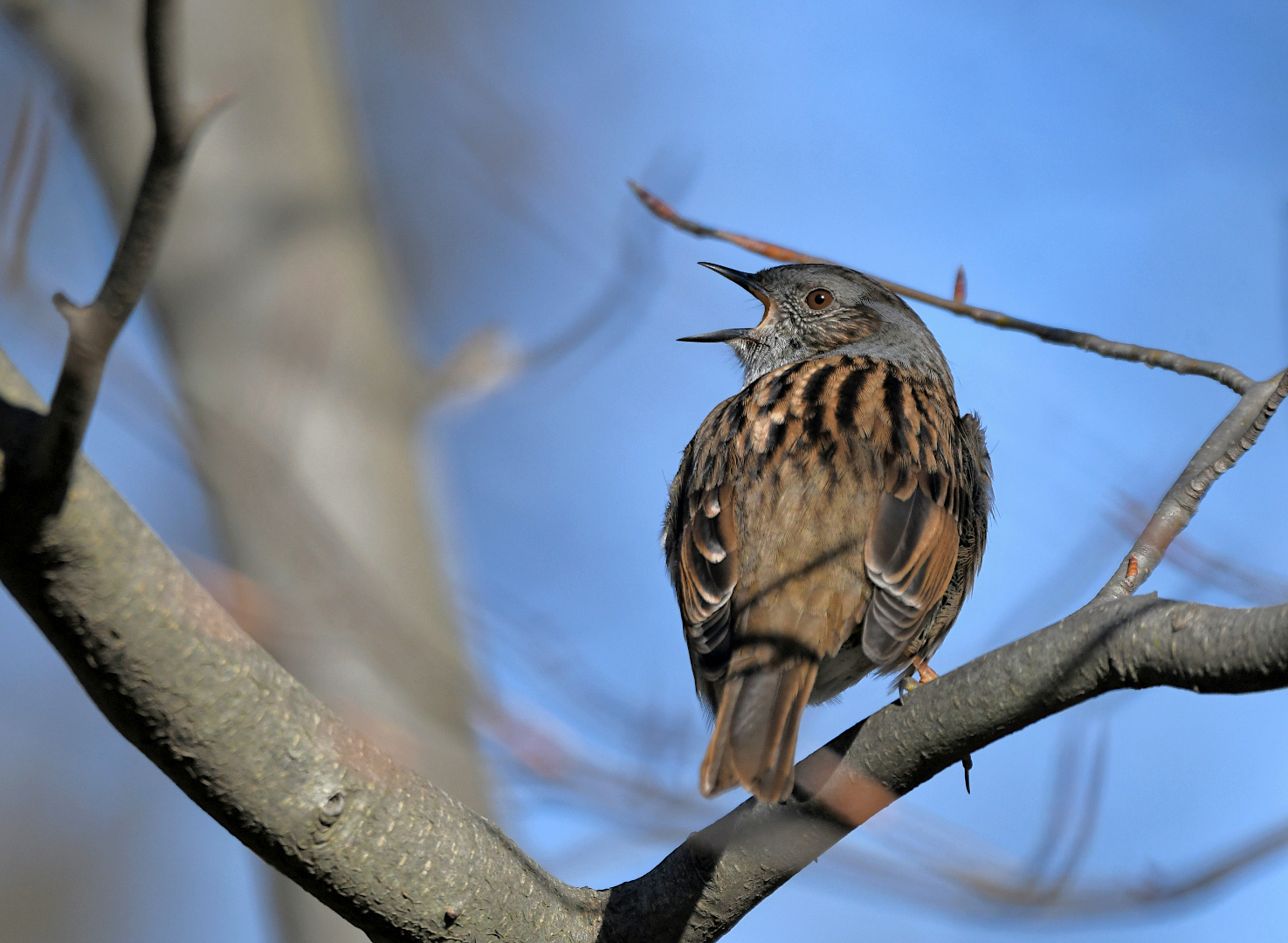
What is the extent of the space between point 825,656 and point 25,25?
211 inches

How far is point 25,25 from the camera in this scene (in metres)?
6.34

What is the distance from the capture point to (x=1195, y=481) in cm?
316

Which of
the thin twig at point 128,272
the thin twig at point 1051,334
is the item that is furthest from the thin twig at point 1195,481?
the thin twig at point 128,272

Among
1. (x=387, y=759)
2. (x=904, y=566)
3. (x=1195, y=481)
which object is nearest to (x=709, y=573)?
(x=904, y=566)

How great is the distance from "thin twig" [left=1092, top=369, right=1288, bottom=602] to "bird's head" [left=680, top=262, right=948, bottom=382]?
9.50 ft

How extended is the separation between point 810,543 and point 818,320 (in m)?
2.37

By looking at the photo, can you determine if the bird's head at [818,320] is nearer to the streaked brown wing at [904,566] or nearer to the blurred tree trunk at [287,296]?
the blurred tree trunk at [287,296]

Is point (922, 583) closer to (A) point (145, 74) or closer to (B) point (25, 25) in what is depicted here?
(A) point (145, 74)

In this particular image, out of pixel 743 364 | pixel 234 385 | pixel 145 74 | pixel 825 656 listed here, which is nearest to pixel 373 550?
pixel 234 385

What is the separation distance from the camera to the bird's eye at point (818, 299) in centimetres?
620

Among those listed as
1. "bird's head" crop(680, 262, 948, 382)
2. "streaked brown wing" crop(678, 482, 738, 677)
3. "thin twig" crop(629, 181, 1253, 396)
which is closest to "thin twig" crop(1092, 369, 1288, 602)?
"thin twig" crop(629, 181, 1253, 396)

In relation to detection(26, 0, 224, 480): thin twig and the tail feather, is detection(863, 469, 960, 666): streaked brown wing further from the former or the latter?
detection(26, 0, 224, 480): thin twig

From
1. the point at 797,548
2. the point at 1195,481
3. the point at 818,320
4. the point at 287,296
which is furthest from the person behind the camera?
the point at 287,296

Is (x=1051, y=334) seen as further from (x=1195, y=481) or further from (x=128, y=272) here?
(x=128, y=272)
